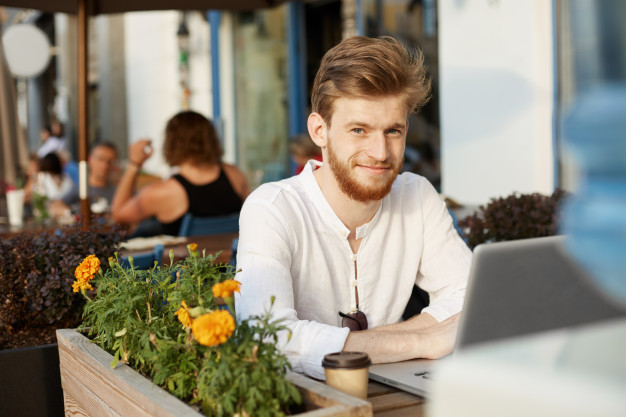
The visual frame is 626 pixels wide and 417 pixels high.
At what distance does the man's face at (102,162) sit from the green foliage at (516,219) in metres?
4.29

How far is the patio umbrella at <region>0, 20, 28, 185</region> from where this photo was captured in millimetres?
8922

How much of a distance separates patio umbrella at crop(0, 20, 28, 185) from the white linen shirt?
7385 mm

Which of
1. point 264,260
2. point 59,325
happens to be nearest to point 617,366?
point 264,260

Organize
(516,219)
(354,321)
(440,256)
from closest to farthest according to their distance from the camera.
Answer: (354,321) < (440,256) < (516,219)

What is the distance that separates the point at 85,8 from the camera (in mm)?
4320

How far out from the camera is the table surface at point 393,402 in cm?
149

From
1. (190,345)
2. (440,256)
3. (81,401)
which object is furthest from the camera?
(440,256)

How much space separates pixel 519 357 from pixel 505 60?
5168 mm

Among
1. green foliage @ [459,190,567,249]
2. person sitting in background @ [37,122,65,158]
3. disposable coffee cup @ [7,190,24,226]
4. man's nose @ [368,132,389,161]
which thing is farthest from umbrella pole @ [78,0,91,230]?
person sitting in background @ [37,122,65,158]

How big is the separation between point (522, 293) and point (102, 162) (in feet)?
20.5

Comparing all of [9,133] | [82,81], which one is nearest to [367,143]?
[82,81]

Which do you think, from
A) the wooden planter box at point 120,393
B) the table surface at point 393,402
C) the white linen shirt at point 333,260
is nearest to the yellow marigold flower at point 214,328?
the wooden planter box at point 120,393

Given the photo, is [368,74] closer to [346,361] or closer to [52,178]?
[346,361]

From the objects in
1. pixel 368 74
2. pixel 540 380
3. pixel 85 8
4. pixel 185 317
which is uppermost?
pixel 85 8
